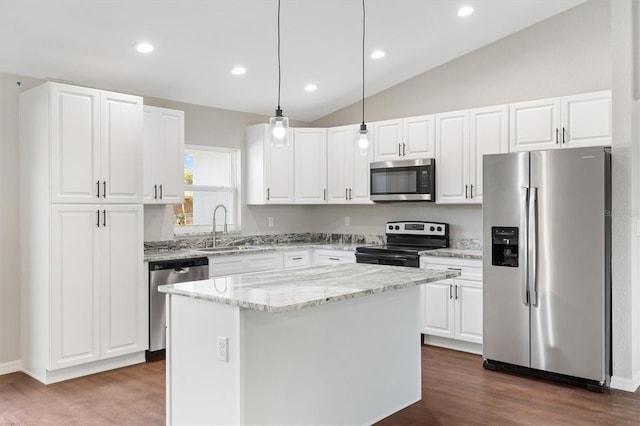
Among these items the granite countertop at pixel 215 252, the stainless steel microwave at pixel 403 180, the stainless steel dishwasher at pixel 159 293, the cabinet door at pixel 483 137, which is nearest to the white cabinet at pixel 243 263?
the granite countertop at pixel 215 252

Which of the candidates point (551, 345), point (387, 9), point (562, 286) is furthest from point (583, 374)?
point (387, 9)

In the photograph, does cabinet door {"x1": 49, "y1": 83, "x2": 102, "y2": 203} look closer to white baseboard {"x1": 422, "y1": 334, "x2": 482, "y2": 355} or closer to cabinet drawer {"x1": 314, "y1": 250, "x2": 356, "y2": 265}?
cabinet drawer {"x1": 314, "y1": 250, "x2": 356, "y2": 265}

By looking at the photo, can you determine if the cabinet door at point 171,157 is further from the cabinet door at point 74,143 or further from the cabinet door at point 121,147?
the cabinet door at point 74,143

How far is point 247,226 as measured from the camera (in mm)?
5934

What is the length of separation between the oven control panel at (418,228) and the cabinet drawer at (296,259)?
96 centimetres

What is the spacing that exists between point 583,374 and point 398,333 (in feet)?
4.95

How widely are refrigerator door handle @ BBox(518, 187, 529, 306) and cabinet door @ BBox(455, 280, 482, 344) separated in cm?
53

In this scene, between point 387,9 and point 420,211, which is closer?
point 387,9

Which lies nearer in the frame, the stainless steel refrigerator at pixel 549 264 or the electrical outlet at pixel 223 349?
the electrical outlet at pixel 223 349

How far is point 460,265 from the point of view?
4.62 meters

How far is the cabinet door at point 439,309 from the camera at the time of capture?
469 cm

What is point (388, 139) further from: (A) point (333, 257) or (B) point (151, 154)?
(B) point (151, 154)

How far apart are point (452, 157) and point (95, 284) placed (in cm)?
340

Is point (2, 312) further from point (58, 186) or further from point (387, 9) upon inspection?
point (387, 9)
